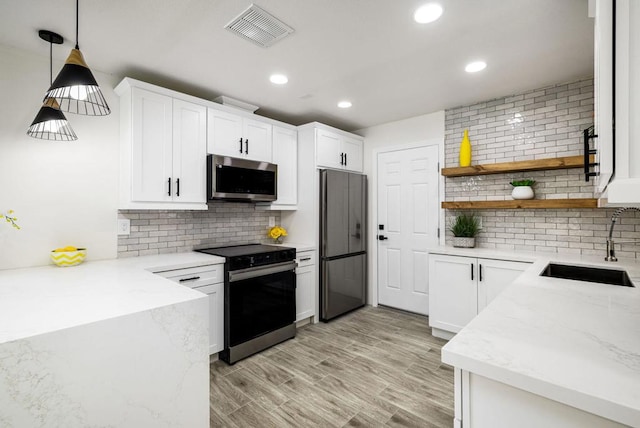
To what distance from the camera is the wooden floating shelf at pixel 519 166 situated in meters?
2.71

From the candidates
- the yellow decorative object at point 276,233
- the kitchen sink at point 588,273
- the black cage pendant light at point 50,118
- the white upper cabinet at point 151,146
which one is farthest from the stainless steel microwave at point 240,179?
the kitchen sink at point 588,273

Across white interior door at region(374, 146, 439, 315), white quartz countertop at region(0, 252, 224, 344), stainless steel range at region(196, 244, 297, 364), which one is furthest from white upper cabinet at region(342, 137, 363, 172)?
white quartz countertop at region(0, 252, 224, 344)

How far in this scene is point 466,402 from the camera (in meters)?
0.87

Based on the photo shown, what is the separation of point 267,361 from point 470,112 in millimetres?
3285

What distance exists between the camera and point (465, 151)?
11.0ft

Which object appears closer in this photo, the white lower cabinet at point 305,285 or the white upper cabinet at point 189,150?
the white upper cabinet at point 189,150

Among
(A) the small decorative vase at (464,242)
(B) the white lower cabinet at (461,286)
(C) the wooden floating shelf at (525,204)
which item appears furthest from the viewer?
(A) the small decorative vase at (464,242)

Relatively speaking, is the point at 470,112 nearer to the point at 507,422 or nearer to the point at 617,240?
the point at 617,240

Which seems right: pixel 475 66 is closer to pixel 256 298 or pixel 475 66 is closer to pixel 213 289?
pixel 256 298

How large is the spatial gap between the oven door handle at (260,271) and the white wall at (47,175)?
1.04 metres

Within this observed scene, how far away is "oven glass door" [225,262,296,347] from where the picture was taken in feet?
8.78

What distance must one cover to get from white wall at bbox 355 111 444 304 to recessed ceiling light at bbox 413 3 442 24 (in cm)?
192

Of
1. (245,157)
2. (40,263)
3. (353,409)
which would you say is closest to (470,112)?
(245,157)

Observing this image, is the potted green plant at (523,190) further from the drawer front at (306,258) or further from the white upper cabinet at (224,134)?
the white upper cabinet at (224,134)
